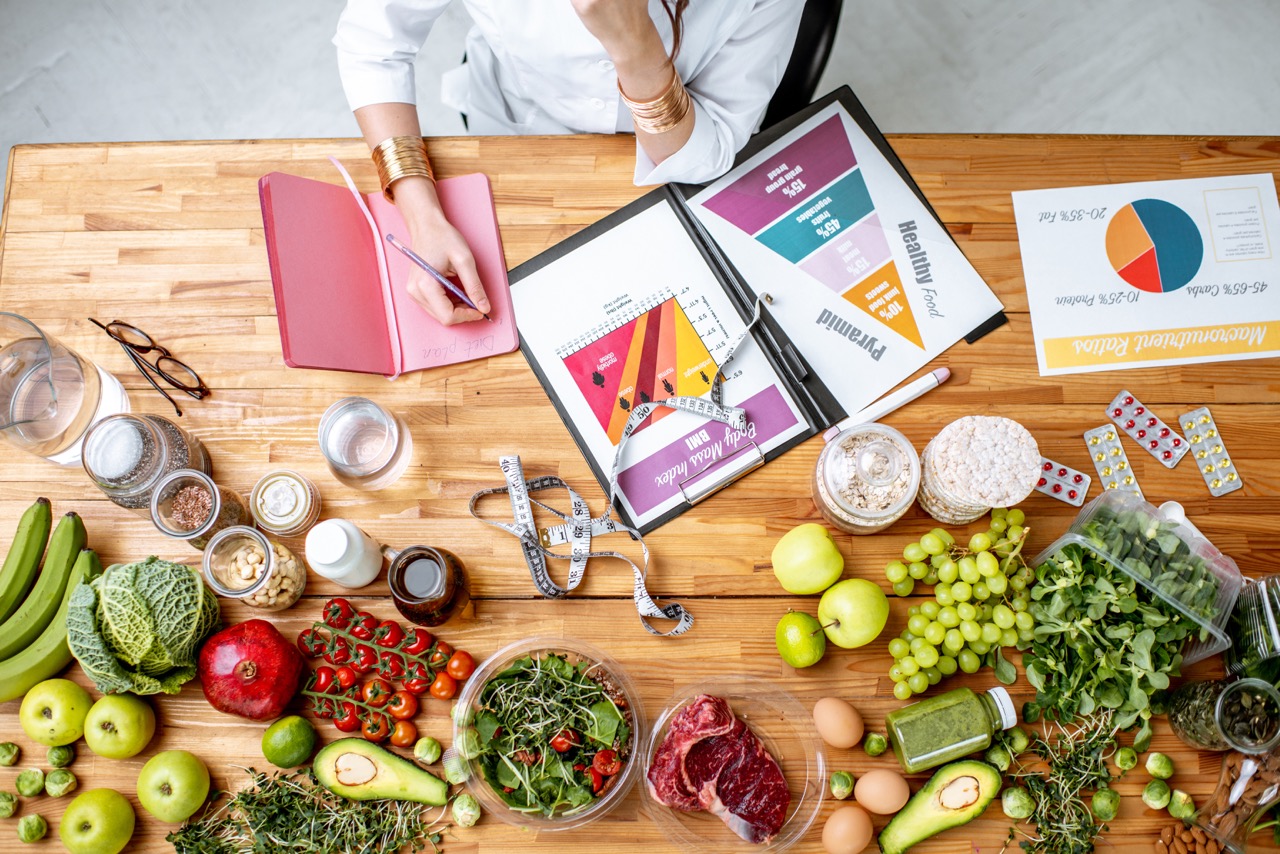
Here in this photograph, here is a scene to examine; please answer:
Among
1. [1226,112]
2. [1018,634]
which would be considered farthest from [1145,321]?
[1226,112]

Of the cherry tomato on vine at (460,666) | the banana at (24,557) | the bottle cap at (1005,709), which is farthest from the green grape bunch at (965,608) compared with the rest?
the banana at (24,557)

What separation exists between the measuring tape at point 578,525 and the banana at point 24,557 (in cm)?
76

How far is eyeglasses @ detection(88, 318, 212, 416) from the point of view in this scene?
1.45 metres

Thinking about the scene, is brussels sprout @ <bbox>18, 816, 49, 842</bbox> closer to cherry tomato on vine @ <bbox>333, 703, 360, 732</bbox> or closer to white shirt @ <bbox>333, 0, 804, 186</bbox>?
cherry tomato on vine @ <bbox>333, 703, 360, 732</bbox>

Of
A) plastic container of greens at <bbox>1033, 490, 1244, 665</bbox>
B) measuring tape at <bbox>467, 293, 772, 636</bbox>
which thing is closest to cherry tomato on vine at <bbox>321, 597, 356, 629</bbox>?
measuring tape at <bbox>467, 293, 772, 636</bbox>

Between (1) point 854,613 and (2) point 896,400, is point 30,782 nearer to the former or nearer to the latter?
(1) point 854,613

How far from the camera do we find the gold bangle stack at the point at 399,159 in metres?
1.46

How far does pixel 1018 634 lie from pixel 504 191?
48.5 inches

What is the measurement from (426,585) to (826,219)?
100 cm

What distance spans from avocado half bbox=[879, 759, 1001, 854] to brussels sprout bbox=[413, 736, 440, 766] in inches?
29.8

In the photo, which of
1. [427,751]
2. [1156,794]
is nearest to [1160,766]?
[1156,794]

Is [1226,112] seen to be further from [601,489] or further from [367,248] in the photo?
[367,248]

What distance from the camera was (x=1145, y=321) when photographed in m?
1.48

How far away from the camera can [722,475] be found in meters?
1.42
